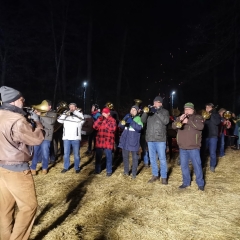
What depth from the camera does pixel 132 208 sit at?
539 cm

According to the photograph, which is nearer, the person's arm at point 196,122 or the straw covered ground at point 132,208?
the straw covered ground at point 132,208

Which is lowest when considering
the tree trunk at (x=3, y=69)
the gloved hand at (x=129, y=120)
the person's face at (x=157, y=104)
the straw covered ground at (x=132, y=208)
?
the straw covered ground at (x=132, y=208)

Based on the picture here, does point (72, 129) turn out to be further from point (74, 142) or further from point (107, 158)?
point (107, 158)

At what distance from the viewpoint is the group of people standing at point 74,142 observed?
11.0 feet

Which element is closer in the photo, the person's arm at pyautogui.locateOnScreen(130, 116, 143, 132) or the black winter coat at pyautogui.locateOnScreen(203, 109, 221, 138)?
the person's arm at pyautogui.locateOnScreen(130, 116, 143, 132)

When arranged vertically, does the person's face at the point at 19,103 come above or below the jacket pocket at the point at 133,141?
above

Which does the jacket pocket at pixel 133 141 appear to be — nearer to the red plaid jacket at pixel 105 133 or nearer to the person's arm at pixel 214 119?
the red plaid jacket at pixel 105 133

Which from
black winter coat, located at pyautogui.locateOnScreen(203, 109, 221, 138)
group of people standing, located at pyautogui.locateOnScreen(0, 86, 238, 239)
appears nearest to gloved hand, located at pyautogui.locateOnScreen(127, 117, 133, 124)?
group of people standing, located at pyautogui.locateOnScreen(0, 86, 238, 239)

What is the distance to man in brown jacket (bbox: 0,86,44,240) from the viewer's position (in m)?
3.35

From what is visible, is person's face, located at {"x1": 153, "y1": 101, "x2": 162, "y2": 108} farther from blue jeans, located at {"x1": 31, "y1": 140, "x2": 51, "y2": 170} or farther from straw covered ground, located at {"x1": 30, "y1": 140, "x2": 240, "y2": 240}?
blue jeans, located at {"x1": 31, "y1": 140, "x2": 51, "y2": 170}

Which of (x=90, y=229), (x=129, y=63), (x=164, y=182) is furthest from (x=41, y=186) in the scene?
(x=129, y=63)

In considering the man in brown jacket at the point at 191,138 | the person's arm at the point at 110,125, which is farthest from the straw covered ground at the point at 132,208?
the person's arm at the point at 110,125

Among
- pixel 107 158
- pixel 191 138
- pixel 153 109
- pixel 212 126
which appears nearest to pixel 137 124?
pixel 153 109

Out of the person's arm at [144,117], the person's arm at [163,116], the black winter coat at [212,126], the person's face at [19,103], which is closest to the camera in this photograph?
the person's face at [19,103]
